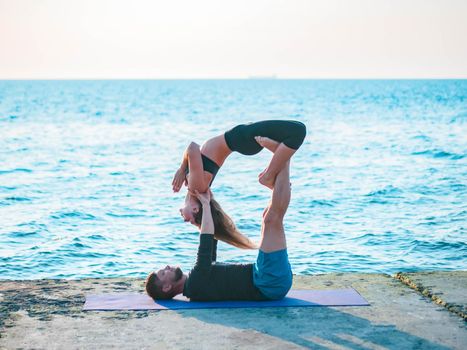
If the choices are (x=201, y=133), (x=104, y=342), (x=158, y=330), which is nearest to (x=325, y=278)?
(x=158, y=330)

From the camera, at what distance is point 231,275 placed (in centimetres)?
598

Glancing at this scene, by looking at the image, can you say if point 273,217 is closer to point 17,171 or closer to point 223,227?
point 223,227

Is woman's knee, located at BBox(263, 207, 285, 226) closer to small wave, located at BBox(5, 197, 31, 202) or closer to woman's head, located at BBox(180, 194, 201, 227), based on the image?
→ woman's head, located at BBox(180, 194, 201, 227)

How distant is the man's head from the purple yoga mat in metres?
0.06

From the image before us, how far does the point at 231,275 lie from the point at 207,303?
1.04 ft

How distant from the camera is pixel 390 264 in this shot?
34.6ft

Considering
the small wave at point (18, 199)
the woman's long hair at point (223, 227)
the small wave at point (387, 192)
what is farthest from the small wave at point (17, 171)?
the woman's long hair at point (223, 227)

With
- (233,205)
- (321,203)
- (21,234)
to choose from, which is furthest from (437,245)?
(21,234)

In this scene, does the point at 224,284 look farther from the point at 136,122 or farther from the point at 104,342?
the point at 136,122

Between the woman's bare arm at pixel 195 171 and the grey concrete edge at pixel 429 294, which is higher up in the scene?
the woman's bare arm at pixel 195 171

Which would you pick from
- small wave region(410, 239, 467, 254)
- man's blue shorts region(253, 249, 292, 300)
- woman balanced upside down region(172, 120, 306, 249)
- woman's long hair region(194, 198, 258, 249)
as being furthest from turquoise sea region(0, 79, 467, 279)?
man's blue shorts region(253, 249, 292, 300)

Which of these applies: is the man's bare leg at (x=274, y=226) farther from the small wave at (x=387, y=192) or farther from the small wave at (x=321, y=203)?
the small wave at (x=387, y=192)

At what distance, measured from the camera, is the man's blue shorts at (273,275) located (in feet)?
19.1

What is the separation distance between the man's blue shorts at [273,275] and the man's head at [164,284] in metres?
0.64
